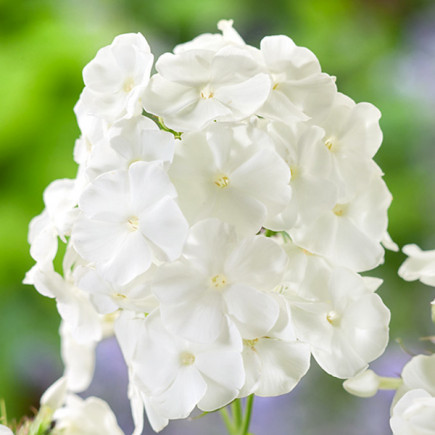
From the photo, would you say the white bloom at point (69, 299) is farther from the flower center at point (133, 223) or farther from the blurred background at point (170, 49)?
the blurred background at point (170, 49)

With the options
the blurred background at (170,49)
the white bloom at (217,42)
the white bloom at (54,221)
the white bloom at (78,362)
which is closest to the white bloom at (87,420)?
the white bloom at (78,362)

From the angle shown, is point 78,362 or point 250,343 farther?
point 78,362

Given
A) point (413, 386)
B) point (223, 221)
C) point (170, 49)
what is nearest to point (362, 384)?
point (413, 386)

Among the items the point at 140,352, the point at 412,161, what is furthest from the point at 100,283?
the point at 412,161

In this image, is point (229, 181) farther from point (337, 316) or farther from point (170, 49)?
point (170, 49)

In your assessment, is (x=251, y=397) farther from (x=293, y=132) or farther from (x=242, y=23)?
(x=242, y=23)

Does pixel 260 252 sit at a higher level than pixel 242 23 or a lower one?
higher

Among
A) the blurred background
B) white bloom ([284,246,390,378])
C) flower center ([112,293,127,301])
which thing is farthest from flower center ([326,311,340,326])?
the blurred background
